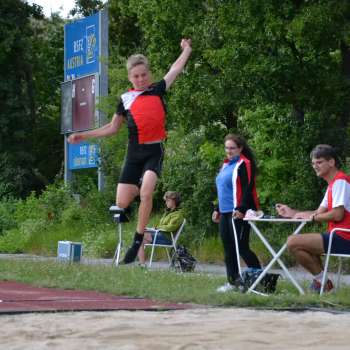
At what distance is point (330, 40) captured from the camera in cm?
1650

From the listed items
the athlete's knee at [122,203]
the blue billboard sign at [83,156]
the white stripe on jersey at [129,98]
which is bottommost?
the athlete's knee at [122,203]

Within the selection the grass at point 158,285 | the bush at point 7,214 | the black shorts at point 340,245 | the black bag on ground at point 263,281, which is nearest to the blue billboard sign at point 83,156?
the bush at point 7,214

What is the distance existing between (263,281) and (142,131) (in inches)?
76.4

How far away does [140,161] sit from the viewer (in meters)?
10.5

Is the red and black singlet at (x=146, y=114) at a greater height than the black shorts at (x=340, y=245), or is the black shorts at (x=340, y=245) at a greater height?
the red and black singlet at (x=146, y=114)

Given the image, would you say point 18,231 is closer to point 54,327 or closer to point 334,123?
point 334,123

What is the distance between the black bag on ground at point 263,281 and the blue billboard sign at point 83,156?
46.0 feet

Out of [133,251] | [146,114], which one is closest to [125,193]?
[133,251]

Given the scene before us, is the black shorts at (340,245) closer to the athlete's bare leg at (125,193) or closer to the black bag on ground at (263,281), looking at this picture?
the black bag on ground at (263,281)

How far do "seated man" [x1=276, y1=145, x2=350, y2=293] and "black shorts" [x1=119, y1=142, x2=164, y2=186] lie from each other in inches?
56.7

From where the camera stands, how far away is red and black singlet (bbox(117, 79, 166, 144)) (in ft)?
33.8

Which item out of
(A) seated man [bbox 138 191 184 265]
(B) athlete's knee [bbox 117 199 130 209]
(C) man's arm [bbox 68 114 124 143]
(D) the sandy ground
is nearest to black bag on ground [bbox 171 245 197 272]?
(A) seated man [bbox 138 191 184 265]

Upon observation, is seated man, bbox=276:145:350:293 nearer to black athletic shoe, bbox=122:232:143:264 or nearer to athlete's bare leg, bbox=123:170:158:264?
athlete's bare leg, bbox=123:170:158:264

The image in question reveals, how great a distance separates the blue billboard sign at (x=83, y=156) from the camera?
80.2ft
